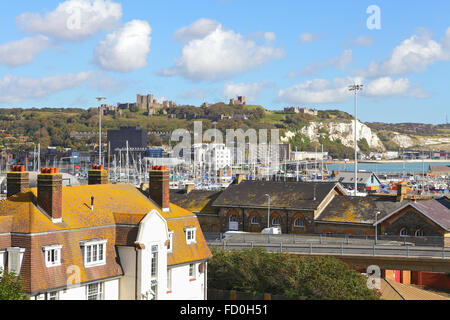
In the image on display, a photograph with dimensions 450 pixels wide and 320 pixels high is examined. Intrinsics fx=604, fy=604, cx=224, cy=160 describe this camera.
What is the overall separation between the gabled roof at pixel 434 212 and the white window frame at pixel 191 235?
81.5 feet

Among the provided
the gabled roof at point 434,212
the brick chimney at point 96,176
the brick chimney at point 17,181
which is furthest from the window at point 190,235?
the gabled roof at point 434,212

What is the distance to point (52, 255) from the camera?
23.2 m

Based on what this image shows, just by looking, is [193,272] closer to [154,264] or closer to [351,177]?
[154,264]

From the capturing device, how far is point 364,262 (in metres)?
40.0

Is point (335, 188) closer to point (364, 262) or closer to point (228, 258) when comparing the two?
point (364, 262)

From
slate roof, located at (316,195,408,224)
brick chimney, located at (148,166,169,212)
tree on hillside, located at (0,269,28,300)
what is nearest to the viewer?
tree on hillside, located at (0,269,28,300)

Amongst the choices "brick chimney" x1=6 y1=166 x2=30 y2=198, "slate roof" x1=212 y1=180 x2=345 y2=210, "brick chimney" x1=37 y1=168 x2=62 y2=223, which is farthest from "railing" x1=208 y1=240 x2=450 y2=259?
"brick chimney" x1=37 y1=168 x2=62 y2=223

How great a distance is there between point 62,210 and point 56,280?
10.8 ft

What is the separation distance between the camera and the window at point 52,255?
22.8 metres

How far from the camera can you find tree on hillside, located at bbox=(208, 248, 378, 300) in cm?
2833

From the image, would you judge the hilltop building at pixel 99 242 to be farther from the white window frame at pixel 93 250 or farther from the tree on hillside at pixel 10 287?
the tree on hillside at pixel 10 287

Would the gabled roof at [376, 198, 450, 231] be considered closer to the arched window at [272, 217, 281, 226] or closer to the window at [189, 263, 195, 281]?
the arched window at [272, 217, 281, 226]
